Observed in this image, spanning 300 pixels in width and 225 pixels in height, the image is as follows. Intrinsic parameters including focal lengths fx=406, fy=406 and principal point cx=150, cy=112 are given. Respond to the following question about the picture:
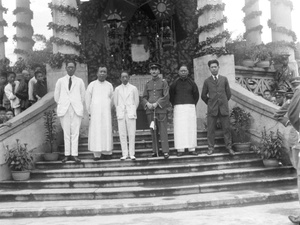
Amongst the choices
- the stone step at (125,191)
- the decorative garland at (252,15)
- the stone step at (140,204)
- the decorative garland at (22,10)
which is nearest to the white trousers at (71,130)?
the stone step at (125,191)

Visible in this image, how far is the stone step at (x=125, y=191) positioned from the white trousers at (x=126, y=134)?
147cm

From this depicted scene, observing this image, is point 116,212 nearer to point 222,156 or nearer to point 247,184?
→ point 247,184

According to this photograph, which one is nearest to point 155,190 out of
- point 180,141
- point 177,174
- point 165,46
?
point 177,174

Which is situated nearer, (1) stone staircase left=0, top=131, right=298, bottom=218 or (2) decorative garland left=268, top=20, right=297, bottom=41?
(1) stone staircase left=0, top=131, right=298, bottom=218

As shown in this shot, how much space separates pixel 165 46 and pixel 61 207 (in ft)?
30.4

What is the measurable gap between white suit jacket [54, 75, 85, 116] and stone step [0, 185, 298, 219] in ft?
8.14

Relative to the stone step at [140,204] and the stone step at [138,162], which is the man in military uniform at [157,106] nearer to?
the stone step at [138,162]

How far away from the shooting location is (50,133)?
935 cm

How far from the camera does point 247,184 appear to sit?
295 inches

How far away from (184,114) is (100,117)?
1.88 metres

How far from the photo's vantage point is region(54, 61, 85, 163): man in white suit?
880 cm

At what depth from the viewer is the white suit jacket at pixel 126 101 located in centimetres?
897

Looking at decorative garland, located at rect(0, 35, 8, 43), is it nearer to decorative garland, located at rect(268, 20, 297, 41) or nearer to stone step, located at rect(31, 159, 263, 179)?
stone step, located at rect(31, 159, 263, 179)

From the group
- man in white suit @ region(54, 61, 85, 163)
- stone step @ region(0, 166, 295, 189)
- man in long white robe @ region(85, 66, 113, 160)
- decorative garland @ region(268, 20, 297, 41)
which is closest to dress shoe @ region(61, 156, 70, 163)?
man in white suit @ region(54, 61, 85, 163)
